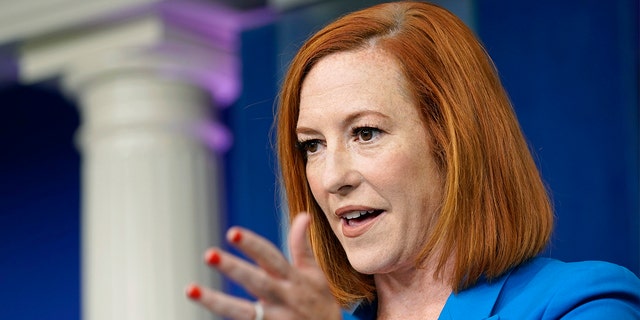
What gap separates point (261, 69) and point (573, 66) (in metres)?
0.83

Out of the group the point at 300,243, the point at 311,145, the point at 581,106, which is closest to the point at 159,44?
the point at 581,106

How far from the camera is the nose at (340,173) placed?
1.41 meters

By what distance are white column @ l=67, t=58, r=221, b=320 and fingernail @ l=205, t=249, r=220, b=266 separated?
6.17ft

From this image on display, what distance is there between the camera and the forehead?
56.6 inches

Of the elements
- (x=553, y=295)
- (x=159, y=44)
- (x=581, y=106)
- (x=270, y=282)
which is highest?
(x=159, y=44)

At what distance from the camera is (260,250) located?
40.7 inches

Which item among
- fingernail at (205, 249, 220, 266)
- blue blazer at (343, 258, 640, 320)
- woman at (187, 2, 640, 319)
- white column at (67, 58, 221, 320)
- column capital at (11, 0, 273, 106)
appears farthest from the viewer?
column capital at (11, 0, 273, 106)

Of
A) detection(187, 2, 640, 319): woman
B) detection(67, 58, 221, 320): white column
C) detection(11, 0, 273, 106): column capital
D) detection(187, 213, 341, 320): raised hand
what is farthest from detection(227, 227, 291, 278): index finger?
detection(11, 0, 273, 106): column capital

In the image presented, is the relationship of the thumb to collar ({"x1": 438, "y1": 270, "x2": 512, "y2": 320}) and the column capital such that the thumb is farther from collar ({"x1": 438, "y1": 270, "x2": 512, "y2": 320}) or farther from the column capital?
the column capital

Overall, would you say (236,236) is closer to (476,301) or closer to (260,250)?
(260,250)

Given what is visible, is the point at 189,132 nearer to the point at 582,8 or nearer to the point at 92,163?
the point at 92,163

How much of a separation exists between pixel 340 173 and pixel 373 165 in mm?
42

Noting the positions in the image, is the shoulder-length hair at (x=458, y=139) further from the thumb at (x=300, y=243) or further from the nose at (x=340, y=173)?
the thumb at (x=300, y=243)

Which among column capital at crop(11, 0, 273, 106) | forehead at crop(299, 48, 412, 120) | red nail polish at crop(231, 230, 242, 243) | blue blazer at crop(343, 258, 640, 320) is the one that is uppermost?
column capital at crop(11, 0, 273, 106)
